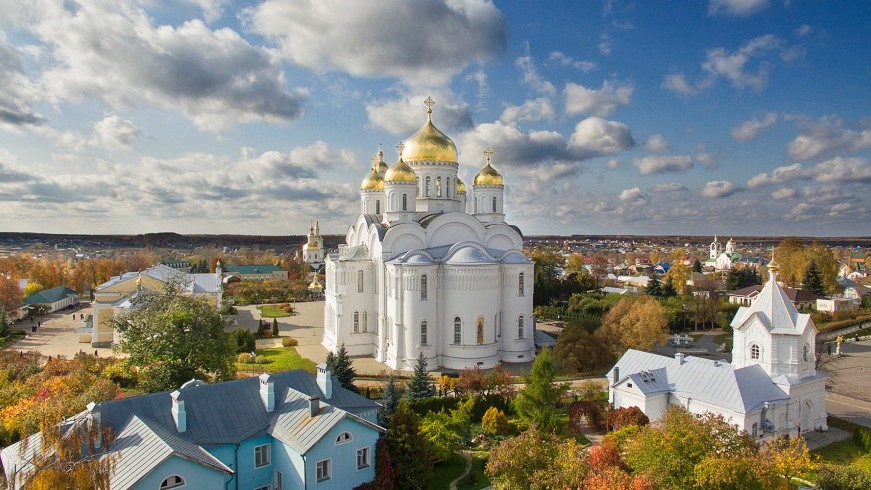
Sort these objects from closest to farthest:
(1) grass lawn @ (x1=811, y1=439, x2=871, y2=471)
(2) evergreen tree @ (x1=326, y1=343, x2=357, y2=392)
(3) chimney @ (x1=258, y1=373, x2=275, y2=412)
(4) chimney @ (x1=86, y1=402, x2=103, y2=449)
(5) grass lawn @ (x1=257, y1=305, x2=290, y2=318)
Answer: (4) chimney @ (x1=86, y1=402, x2=103, y2=449) → (3) chimney @ (x1=258, y1=373, x2=275, y2=412) → (1) grass lawn @ (x1=811, y1=439, x2=871, y2=471) → (2) evergreen tree @ (x1=326, y1=343, x2=357, y2=392) → (5) grass lawn @ (x1=257, y1=305, x2=290, y2=318)

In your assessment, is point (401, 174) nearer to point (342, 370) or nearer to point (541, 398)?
point (342, 370)

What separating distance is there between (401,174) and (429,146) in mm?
2949

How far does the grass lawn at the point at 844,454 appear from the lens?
1748cm

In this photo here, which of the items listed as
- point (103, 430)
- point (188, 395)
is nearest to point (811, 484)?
point (188, 395)

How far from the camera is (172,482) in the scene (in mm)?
11945

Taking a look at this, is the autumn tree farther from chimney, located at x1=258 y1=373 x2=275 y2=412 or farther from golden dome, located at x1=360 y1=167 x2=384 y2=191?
chimney, located at x1=258 y1=373 x2=275 y2=412

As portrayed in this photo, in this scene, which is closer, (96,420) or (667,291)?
(96,420)

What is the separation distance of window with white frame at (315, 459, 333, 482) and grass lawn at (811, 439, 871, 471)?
14921 mm

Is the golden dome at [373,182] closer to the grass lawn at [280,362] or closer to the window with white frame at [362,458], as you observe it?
the grass lawn at [280,362]

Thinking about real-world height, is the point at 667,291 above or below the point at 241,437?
above

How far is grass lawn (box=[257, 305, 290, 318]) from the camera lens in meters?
46.3

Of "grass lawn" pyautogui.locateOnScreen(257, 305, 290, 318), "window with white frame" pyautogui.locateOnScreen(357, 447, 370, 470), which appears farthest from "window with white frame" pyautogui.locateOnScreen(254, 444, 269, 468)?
"grass lawn" pyautogui.locateOnScreen(257, 305, 290, 318)

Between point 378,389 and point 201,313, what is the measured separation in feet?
26.4

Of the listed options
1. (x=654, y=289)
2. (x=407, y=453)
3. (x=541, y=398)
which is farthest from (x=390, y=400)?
(x=654, y=289)
